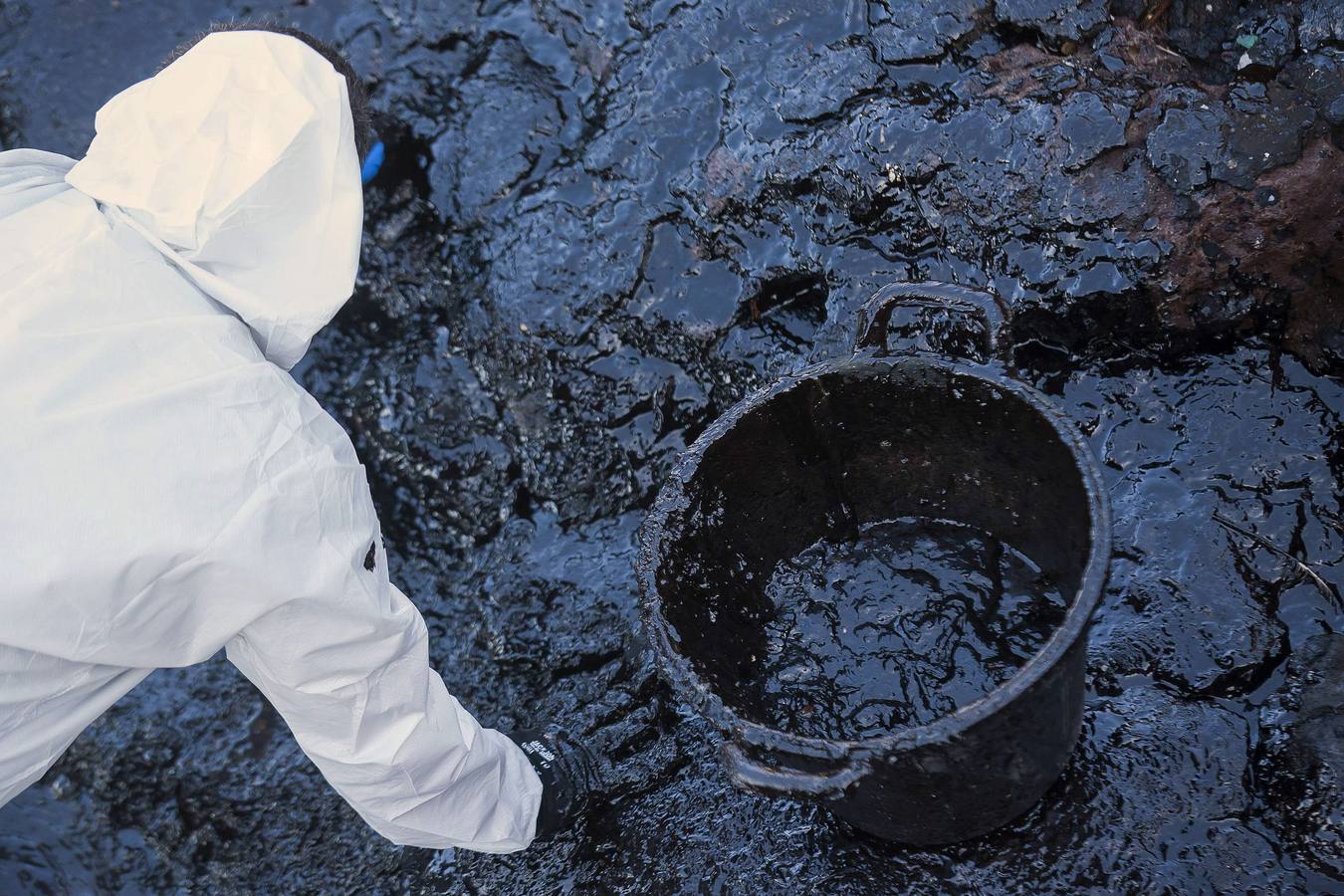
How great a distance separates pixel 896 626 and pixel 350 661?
1.20 meters

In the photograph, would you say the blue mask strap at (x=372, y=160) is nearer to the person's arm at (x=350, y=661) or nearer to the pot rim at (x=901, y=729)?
the person's arm at (x=350, y=661)

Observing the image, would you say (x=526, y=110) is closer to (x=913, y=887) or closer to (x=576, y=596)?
(x=576, y=596)

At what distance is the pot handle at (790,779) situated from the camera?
69.4 inches

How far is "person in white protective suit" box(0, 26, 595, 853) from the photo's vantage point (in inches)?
68.2

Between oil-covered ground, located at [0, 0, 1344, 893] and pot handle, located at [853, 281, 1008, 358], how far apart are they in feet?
1.93

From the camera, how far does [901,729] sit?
79.0 inches

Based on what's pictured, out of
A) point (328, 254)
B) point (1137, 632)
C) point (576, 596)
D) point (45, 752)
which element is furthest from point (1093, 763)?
point (45, 752)

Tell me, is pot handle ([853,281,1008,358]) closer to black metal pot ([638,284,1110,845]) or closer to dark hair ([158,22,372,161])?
black metal pot ([638,284,1110,845])

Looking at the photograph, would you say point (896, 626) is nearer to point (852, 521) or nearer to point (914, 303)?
point (852, 521)

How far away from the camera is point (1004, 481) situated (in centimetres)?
229

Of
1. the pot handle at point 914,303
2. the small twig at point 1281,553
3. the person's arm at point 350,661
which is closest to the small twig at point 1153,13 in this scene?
the pot handle at point 914,303

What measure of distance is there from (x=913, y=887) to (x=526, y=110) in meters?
2.68

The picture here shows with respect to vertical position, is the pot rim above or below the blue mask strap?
below

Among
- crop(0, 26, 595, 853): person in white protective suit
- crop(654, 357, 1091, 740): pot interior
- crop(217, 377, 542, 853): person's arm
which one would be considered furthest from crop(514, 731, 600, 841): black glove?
crop(654, 357, 1091, 740): pot interior
